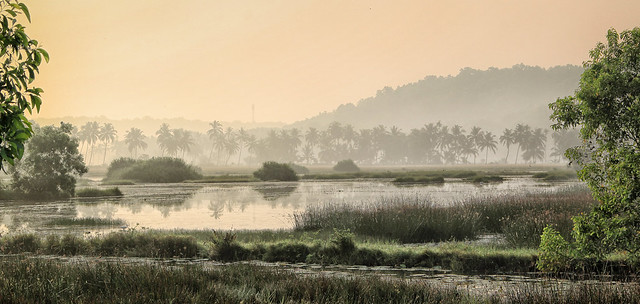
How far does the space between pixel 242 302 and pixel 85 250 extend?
550 inches

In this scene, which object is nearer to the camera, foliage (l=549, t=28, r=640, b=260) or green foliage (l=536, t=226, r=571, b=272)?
foliage (l=549, t=28, r=640, b=260)

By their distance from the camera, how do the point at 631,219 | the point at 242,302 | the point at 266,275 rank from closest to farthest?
the point at 242,302
the point at 631,219
the point at 266,275

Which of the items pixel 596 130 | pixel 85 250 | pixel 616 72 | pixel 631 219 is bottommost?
pixel 85 250

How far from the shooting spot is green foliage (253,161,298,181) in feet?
280

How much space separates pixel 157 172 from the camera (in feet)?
278

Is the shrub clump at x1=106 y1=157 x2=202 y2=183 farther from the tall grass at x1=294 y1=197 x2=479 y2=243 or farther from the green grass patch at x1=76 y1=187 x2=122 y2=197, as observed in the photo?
the tall grass at x1=294 y1=197 x2=479 y2=243

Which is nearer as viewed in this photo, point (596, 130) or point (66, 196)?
point (596, 130)

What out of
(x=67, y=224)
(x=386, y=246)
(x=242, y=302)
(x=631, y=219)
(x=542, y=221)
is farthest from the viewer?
(x=67, y=224)

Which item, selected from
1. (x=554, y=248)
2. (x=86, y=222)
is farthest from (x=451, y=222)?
(x=86, y=222)

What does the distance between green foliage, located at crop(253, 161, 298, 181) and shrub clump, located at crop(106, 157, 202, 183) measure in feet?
42.0

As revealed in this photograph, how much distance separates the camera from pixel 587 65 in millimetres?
13188

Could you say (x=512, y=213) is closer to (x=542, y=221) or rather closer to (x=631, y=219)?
(x=542, y=221)

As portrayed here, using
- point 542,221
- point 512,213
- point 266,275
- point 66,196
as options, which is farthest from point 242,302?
point 66,196

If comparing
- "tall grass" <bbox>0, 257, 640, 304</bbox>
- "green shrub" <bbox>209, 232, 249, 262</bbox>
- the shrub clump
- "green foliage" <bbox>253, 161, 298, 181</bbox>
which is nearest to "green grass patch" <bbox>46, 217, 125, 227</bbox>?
"green shrub" <bbox>209, 232, 249, 262</bbox>
